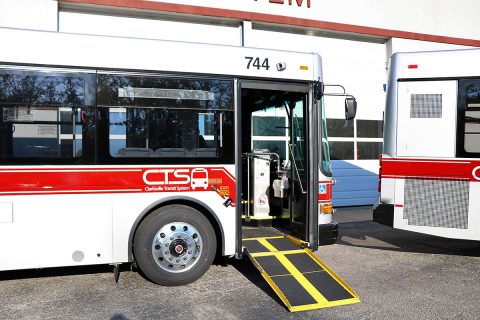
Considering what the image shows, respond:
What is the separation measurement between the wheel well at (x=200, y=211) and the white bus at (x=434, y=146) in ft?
8.68

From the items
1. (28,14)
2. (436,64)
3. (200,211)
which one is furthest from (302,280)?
(28,14)

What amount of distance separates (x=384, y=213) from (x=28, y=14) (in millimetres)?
7977

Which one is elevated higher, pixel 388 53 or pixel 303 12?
pixel 303 12

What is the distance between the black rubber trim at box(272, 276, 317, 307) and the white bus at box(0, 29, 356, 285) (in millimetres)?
757

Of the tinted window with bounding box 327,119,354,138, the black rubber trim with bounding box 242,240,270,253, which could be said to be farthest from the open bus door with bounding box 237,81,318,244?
the tinted window with bounding box 327,119,354,138

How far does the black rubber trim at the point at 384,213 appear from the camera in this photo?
5969mm

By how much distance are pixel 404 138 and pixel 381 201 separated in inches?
38.8

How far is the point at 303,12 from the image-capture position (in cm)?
1052

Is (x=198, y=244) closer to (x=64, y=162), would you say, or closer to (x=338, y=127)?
(x=64, y=162)

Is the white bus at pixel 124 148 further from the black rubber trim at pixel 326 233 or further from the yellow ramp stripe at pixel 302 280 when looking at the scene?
the black rubber trim at pixel 326 233

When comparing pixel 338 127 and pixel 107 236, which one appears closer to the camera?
pixel 107 236

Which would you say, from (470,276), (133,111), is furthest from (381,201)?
(133,111)

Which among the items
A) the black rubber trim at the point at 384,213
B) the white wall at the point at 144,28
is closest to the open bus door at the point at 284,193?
the black rubber trim at the point at 384,213

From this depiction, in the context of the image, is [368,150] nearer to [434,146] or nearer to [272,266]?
[434,146]
